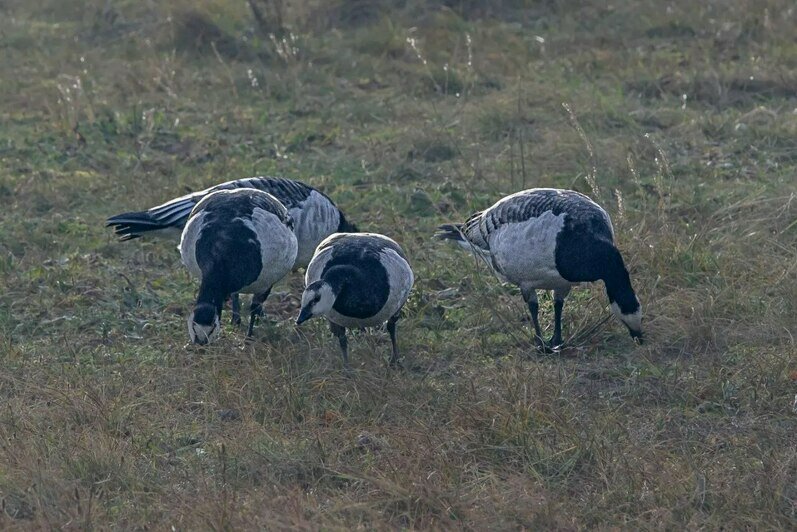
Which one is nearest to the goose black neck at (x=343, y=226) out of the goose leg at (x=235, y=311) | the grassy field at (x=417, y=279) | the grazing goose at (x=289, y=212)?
the grazing goose at (x=289, y=212)

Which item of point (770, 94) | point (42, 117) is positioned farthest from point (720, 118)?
point (42, 117)

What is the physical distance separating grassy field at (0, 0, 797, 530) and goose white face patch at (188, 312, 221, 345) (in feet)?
0.29

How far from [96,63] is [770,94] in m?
6.63

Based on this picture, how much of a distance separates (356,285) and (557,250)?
109cm

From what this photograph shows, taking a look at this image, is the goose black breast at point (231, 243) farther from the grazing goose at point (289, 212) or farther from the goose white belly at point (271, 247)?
the grazing goose at point (289, 212)

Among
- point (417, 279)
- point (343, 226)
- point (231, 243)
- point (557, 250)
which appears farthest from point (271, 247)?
point (557, 250)

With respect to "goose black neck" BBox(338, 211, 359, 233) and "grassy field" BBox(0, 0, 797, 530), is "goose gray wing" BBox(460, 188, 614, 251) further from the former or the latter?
"goose black neck" BBox(338, 211, 359, 233)

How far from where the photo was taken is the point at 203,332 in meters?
6.21

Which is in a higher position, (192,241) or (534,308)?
(192,241)

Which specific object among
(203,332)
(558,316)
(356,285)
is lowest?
(558,316)

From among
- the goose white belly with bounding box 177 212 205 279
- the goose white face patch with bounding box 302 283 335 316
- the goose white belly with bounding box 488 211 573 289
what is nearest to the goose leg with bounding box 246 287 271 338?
the goose white belly with bounding box 177 212 205 279

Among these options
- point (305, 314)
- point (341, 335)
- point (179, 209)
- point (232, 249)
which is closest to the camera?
point (305, 314)

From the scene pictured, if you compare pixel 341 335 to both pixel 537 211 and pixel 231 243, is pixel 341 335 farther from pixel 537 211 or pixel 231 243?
pixel 537 211

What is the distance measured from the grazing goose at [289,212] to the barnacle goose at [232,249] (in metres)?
0.35
